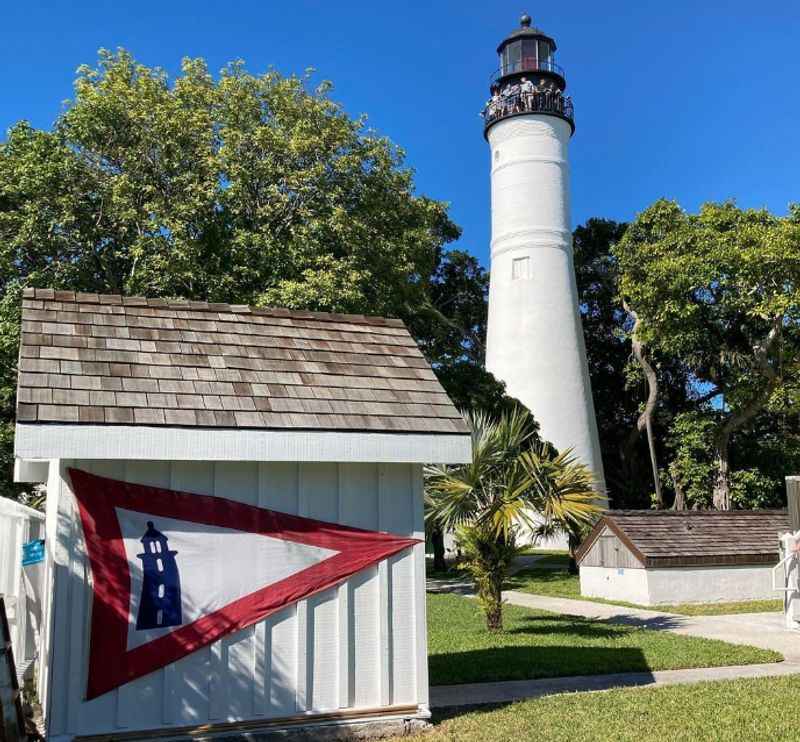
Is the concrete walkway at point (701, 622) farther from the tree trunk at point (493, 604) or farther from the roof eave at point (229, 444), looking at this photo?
the roof eave at point (229, 444)

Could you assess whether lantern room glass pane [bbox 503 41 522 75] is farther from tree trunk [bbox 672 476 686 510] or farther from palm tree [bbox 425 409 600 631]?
palm tree [bbox 425 409 600 631]

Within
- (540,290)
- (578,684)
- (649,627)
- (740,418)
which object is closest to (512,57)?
(540,290)

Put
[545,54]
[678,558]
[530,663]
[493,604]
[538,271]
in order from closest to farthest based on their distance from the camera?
[530,663], [493,604], [678,558], [538,271], [545,54]

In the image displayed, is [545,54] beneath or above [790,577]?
above

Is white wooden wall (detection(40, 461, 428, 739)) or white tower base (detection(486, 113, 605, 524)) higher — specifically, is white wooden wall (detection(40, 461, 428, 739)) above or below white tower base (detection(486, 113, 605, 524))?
below

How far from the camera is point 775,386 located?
30781 millimetres

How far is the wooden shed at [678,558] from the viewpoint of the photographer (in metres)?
18.6

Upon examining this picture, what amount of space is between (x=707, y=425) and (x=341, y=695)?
1184 inches

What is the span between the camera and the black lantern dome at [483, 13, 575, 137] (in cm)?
3494

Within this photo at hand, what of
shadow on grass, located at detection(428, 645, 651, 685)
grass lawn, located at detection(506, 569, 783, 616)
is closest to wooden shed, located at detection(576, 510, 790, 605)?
grass lawn, located at detection(506, 569, 783, 616)

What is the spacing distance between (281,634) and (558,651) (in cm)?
577

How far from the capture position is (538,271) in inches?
1334

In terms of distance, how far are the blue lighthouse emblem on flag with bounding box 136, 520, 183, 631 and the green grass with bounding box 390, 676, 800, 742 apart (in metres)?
2.38

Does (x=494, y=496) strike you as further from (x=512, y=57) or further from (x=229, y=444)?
(x=512, y=57)
